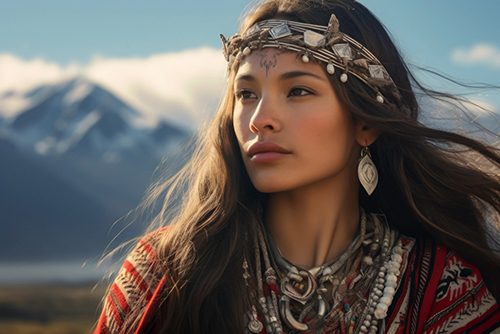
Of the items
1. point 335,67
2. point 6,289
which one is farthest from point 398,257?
point 6,289

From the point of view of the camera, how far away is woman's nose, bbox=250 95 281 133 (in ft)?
13.7

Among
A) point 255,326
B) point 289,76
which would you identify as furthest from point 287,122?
point 255,326

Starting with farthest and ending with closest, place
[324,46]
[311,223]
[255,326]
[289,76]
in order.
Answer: [311,223]
[324,46]
[289,76]
[255,326]

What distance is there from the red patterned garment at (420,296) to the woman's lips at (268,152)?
0.69m

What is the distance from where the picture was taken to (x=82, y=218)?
11450cm

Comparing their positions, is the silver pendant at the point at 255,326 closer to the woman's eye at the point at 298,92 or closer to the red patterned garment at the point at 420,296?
the red patterned garment at the point at 420,296

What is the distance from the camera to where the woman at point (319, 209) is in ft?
13.8

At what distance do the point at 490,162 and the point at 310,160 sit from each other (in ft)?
3.47

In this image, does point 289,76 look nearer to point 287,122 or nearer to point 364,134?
point 287,122

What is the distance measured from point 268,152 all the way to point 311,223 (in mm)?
492

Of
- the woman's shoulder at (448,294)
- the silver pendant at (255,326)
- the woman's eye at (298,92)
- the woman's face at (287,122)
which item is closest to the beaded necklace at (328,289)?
Answer: the silver pendant at (255,326)

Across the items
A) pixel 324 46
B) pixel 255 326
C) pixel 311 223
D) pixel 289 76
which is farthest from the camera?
pixel 311 223

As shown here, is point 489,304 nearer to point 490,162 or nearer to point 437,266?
point 437,266

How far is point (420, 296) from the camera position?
14.1 ft
